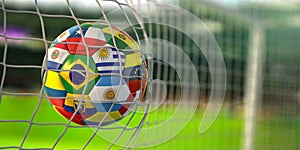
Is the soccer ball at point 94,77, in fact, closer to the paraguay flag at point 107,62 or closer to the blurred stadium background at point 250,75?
the paraguay flag at point 107,62

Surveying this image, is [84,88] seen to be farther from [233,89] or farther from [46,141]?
[46,141]

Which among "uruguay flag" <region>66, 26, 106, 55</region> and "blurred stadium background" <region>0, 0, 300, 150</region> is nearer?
"uruguay flag" <region>66, 26, 106, 55</region>

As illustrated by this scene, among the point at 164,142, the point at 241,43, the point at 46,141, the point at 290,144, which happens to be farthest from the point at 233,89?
the point at 46,141

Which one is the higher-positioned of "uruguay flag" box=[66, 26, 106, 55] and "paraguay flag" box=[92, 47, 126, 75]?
"uruguay flag" box=[66, 26, 106, 55]

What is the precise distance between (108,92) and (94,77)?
0.15 ft

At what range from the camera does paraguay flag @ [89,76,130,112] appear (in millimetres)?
1289

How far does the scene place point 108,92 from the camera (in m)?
1.31

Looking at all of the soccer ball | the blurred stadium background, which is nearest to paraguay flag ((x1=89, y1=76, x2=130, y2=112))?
the soccer ball

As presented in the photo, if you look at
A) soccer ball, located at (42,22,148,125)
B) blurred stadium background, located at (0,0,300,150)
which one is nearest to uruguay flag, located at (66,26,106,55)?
soccer ball, located at (42,22,148,125)

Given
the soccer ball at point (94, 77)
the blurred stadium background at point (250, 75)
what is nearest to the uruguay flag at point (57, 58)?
the soccer ball at point (94, 77)

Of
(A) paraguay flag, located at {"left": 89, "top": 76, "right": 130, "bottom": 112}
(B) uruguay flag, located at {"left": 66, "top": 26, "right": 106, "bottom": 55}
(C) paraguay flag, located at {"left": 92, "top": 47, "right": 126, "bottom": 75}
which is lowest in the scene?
(A) paraguay flag, located at {"left": 89, "top": 76, "right": 130, "bottom": 112}

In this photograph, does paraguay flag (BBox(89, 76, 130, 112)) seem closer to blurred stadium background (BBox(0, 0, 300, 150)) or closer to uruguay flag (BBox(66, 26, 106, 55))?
uruguay flag (BBox(66, 26, 106, 55))

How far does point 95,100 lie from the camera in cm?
127

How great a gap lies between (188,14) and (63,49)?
999mm
